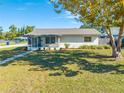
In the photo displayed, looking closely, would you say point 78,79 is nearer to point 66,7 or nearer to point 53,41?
point 66,7

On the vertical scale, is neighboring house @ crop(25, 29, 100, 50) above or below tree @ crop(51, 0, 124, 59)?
below

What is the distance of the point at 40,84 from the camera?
Result: 10164 millimetres

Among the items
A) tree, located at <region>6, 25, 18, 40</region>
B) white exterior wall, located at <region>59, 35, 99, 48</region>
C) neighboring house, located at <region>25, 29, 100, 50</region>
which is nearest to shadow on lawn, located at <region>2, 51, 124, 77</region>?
neighboring house, located at <region>25, 29, 100, 50</region>

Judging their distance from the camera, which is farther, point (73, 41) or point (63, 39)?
point (63, 39)

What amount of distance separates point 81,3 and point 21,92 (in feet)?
34.7

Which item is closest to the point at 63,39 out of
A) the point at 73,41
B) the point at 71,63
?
the point at 73,41

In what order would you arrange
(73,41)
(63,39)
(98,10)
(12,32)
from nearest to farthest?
(98,10)
(73,41)
(63,39)
(12,32)

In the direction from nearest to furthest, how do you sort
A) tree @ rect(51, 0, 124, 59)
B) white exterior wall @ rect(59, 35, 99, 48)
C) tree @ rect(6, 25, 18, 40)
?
tree @ rect(51, 0, 124, 59) < white exterior wall @ rect(59, 35, 99, 48) < tree @ rect(6, 25, 18, 40)

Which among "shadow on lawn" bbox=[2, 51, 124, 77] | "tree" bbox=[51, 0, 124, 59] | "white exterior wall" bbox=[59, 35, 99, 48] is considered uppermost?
"tree" bbox=[51, 0, 124, 59]

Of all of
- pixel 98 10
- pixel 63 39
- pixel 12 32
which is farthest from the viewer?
pixel 12 32

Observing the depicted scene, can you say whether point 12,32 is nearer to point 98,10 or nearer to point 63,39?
point 63,39

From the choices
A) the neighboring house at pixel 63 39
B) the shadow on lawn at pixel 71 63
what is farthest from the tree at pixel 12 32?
the shadow on lawn at pixel 71 63

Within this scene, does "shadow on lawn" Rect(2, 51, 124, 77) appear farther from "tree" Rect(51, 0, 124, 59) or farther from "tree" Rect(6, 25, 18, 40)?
"tree" Rect(6, 25, 18, 40)

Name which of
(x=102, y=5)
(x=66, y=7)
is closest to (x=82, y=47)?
(x=66, y=7)
